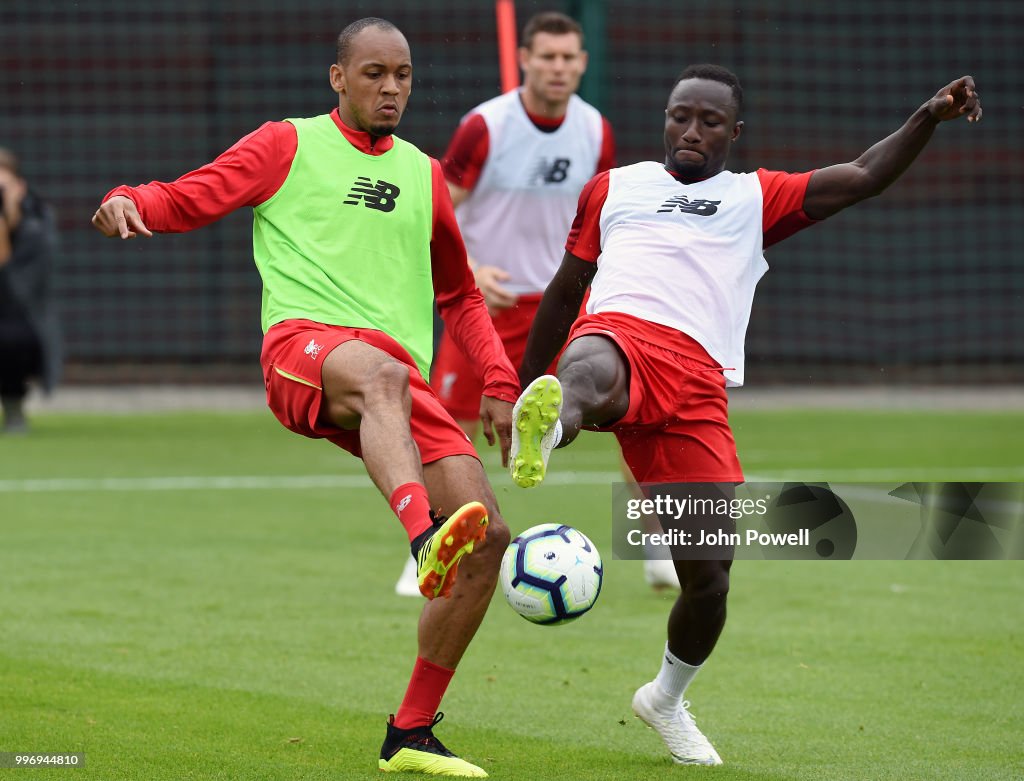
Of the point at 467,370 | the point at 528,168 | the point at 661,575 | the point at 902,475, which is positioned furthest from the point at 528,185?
the point at 902,475

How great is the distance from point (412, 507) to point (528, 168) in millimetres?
4325

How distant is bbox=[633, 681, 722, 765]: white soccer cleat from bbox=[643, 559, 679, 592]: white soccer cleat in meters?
2.73

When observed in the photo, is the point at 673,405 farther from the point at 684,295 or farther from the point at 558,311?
the point at 558,311

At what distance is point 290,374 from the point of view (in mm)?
4875

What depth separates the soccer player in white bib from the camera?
5.03 meters

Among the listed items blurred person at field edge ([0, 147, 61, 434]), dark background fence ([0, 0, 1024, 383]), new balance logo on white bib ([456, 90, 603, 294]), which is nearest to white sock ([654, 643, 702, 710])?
new balance logo on white bib ([456, 90, 603, 294])

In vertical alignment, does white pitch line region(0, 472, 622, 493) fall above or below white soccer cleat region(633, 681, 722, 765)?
below

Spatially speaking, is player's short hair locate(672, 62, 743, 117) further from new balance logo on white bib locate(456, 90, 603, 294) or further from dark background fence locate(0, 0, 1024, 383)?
dark background fence locate(0, 0, 1024, 383)

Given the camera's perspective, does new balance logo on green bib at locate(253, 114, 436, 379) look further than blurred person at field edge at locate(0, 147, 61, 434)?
No

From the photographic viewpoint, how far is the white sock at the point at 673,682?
202 inches

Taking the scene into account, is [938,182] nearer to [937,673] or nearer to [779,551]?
[779,551]

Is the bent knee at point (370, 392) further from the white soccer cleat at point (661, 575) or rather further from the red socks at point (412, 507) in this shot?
the white soccer cleat at point (661, 575)

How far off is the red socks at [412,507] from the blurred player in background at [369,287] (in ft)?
0.45

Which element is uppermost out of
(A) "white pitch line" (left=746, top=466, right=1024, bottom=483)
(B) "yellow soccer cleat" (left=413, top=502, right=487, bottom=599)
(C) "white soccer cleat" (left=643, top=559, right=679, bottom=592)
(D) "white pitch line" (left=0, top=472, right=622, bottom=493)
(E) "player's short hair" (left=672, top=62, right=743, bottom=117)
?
(E) "player's short hair" (left=672, top=62, right=743, bottom=117)
